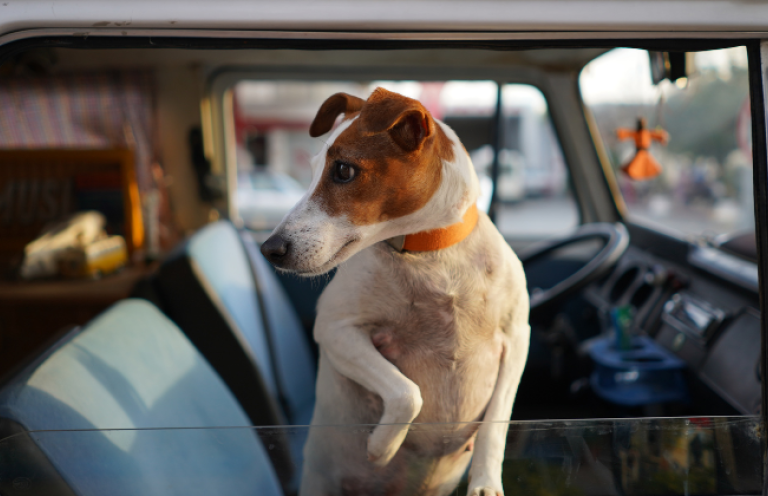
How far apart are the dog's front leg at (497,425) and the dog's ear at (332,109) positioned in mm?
428

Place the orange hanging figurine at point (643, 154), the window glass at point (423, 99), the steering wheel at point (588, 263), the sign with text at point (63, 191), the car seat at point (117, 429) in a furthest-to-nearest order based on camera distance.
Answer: the sign with text at point (63, 191) → the window glass at point (423, 99) → the steering wheel at point (588, 263) → the orange hanging figurine at point (643, 154) → the car seat at point (117, 429)

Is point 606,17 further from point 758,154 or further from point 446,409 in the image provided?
point 446,409

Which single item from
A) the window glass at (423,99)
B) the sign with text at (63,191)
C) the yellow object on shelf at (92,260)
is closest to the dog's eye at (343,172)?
the window glass at (423,99)

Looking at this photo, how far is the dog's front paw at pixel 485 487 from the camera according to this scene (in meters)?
0.79

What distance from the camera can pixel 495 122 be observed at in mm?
1988

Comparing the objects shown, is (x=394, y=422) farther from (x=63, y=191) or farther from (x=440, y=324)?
(x=63, y=191)

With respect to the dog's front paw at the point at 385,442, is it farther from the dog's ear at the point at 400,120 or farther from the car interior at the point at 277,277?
the dog's ear at the point at 400,120

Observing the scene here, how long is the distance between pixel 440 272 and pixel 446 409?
0.22 m

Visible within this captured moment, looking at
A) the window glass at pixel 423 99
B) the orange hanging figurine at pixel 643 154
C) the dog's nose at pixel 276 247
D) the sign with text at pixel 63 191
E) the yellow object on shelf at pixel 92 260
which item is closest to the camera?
the dog's nose at pixel 276 247

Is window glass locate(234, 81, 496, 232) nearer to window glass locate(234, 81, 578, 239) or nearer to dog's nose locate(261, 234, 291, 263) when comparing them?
window glass locate(234, 81, 578, 239)

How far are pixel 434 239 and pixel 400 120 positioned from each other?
18 cm

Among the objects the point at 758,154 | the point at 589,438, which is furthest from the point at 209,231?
the point at 758,154

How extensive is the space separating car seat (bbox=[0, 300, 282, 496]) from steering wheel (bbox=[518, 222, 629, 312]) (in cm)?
84

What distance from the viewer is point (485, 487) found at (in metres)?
0.79
